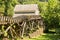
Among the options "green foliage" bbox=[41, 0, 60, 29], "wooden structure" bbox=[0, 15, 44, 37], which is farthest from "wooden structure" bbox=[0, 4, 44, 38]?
"green foliage" bbox=[41, 0, 60, 29]

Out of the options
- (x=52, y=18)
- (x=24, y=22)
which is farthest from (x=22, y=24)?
(x=52, y=18)

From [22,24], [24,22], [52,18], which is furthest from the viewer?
[52,18]

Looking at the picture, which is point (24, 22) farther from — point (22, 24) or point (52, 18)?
point (52, 18)

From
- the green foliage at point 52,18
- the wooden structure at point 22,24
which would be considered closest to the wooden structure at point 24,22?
the wooden structure at point 22,24

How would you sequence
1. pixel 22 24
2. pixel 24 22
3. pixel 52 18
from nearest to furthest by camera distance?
pixel 22 24 → pixel 24 22 → pixel 52 18

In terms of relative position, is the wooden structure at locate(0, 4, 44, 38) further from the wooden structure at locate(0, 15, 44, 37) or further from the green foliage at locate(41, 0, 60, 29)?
the green foliage at locate(41, 0, 60, 29)

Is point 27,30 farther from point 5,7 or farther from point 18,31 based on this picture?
point 5,7

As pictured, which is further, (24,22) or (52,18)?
(52,18)

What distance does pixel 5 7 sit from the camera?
67.1m

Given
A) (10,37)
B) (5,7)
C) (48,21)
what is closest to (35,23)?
(48,21)

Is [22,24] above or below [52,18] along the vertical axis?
above

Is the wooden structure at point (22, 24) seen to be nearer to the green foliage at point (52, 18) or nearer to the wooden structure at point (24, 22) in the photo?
the wooden structure at point (24, 22)

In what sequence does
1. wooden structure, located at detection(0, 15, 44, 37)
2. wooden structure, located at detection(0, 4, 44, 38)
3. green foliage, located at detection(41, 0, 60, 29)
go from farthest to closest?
1. green foliage, located at detection(41, 0, 60, 29)
2. wooden structure, located at detection(0, 4, 44, 38)
3. wooden structure, located at detection(0, 15, 44, 37)

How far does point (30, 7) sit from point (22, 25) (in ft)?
113
